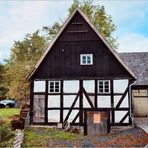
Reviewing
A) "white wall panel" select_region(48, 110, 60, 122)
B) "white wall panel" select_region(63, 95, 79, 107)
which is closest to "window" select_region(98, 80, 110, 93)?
"white wall panel" select_region(63, 95, 79, 107)

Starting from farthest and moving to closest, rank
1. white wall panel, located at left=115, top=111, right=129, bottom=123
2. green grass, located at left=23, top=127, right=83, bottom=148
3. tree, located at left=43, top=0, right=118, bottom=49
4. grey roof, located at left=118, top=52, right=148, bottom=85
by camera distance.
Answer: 1. tree, located at left=43, top=0, right=118, bottom=49
2. grey roof, located at left=118, top=52, right=148, bottom=85
3. white wall panel, located at left=115, top=111, right=129, bottom=123
4. green grass, located at left=23, top=127, right=83, bottom=148

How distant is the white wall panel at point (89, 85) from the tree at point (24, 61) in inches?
570

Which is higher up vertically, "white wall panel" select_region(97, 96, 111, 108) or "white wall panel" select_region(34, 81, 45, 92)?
"white wall panel" select_region(34, 81, 45, 92)

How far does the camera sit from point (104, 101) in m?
23.9

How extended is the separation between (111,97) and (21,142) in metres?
8.39

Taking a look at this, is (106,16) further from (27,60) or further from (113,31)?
(27,60)

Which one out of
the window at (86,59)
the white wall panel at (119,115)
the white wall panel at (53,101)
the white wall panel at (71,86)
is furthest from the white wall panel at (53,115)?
the white wall panel at (119,115)

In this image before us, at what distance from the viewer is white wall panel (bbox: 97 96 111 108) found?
78.4 ft

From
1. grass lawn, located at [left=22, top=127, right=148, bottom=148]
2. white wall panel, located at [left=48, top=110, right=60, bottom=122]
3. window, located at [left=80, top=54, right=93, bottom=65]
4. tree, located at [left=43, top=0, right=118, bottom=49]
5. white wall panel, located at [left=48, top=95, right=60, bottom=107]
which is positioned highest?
tree, located at [left=43, top=0, right=118, bottom=49]

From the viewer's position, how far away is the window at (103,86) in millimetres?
24078

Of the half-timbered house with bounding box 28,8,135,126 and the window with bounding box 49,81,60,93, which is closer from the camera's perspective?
the half-timbered house with bounding box 28,8,135,126

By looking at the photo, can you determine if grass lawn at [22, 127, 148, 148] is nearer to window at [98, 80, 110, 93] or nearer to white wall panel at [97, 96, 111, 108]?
white wall panel at [97, 96, 111, 108]

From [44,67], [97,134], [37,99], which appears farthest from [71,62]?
[97,134]

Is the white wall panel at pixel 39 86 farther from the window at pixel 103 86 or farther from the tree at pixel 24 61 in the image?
the tree at pixel 24 61
